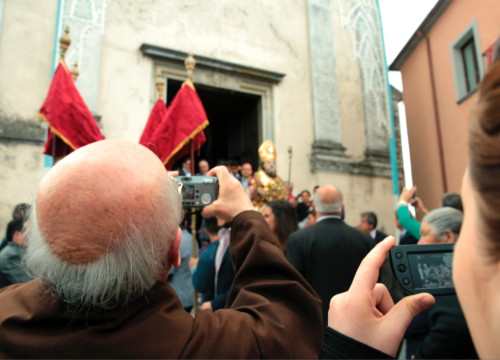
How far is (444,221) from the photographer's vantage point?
162 centimetres

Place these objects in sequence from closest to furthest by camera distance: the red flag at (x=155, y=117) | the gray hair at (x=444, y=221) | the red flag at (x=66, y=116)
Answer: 1. the gray hair at (x=444, y=221)
2. the red flag at (x=66, y=116)
3. the red flag at (x=155, y=117)

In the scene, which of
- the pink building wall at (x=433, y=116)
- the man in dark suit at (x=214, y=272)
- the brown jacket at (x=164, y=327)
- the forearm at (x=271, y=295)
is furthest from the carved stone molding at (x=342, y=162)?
the brown jacket at (x=164, y=327)

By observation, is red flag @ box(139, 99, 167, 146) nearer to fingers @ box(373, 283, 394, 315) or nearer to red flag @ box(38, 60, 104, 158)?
red flag @ box(38, 60, 104, 158)

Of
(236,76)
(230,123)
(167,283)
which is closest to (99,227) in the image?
(167,283)

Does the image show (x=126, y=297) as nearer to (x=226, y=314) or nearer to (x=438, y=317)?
(x=226, y=314)

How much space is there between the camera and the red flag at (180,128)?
4500 millimetres

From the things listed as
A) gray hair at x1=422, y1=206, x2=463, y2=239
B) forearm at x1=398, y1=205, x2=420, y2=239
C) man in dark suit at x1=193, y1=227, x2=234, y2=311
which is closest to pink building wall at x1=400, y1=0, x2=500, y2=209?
forearm at x1=398, y1=205, x2=420, y2=239

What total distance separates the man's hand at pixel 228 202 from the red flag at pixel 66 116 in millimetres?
3622

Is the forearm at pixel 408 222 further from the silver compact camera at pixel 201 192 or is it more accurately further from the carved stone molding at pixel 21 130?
the carved stone molding at pixel 21 130

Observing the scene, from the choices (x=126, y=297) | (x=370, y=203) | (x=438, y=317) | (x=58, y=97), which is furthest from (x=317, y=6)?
(x=126, y=297)

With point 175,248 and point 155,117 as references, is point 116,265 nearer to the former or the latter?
point 175,248

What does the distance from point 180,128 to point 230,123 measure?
6.26 metres

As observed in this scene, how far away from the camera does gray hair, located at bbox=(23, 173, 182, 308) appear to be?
2.63 ft

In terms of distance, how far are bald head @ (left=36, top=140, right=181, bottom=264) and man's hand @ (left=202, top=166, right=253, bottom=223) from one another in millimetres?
481
